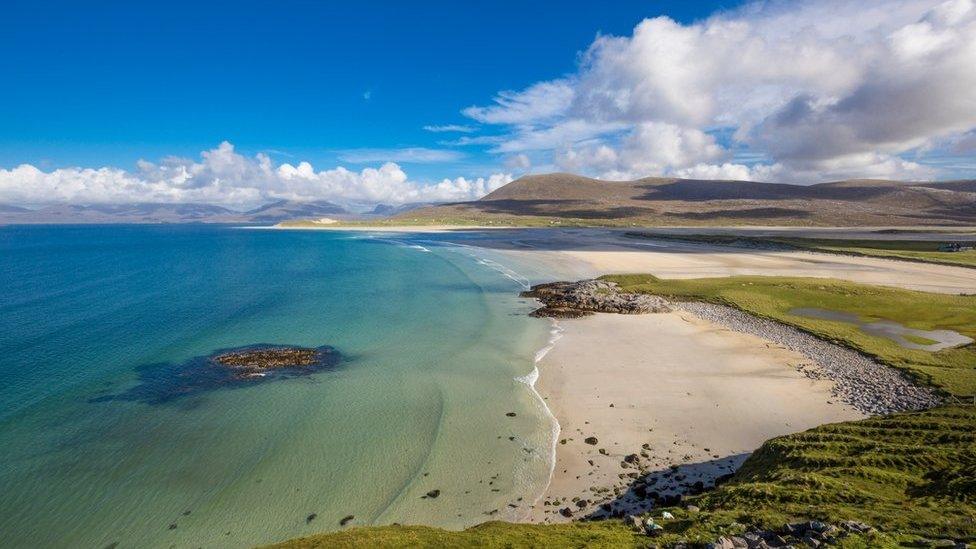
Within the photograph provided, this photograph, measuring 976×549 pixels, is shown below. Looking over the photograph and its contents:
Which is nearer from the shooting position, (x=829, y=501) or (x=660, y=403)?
(x=829, y=501)

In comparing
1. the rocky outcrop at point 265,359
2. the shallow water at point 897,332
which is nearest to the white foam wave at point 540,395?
the rocky outcrop at point 265,359

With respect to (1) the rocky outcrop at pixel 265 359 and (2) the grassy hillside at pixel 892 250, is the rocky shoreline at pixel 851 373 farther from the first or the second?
(2) the grassy hillside at pixel 892 250

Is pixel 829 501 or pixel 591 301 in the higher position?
pixel 829 501

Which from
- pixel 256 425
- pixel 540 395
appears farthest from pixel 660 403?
pixel 256 425

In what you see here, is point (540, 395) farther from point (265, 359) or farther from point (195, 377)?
point (195, 377)

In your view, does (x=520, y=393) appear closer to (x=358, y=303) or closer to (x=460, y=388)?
(x=460, y=388)

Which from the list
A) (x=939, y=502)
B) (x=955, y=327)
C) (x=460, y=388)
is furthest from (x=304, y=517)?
(x=955, y=327)
